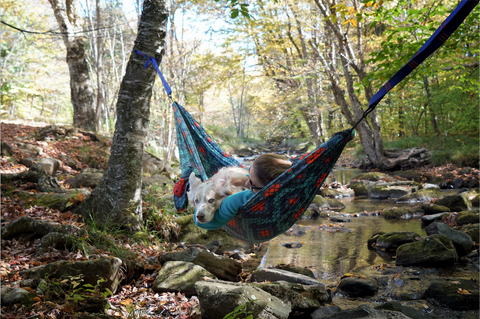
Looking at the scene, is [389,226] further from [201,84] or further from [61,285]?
[201,84]

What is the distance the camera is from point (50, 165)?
5.26 metres

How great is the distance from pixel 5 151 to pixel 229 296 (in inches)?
194

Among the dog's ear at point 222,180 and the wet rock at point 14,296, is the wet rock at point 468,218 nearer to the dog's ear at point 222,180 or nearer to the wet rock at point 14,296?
the dog's ear at point 222,180

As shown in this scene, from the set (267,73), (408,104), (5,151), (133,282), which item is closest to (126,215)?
(133,282)

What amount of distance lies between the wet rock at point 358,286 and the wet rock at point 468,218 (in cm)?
259

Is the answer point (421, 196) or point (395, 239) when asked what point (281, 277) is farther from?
point (421, 196)

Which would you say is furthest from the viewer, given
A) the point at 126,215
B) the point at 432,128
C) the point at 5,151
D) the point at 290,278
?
the point at 432,128

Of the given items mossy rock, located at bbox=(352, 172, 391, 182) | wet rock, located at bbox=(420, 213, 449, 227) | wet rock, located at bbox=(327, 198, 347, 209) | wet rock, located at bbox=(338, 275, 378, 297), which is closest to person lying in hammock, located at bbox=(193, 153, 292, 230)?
wet rock, located at bbox=(338, 275, 378, 297)

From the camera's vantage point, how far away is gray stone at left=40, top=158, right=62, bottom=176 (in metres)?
5.18

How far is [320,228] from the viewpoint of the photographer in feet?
18.4

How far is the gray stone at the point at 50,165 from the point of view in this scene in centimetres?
518

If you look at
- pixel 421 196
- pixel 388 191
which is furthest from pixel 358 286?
pixel 388 191

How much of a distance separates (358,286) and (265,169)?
194cm

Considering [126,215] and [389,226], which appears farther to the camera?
[389,226]
